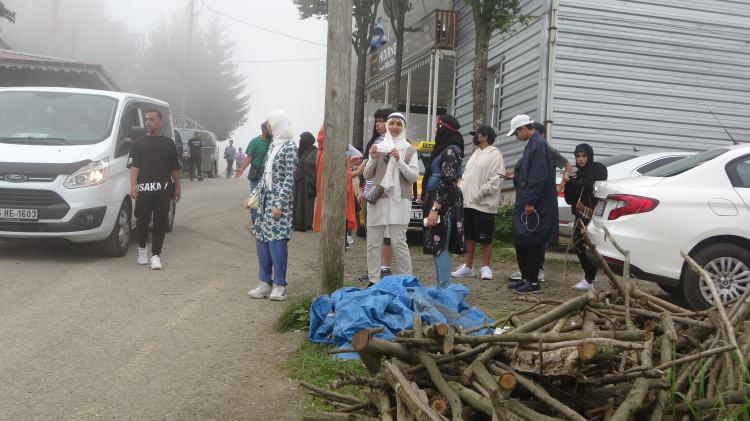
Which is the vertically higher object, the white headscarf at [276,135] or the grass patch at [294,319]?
the white headscarf at [276,135]

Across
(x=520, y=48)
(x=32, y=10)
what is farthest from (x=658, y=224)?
(x=32, y=10)

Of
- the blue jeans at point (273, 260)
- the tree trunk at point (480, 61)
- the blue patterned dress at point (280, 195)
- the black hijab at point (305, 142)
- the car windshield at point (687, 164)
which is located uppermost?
the tree trunk at point (480, 61)

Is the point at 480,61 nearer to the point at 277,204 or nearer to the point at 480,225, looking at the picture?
the point at 480,225

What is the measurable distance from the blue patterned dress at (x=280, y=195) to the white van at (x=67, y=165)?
2.90 metres

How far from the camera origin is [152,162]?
9523 millimetres

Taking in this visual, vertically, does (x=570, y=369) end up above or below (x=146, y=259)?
above

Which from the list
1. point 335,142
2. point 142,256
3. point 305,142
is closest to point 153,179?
point 142,256

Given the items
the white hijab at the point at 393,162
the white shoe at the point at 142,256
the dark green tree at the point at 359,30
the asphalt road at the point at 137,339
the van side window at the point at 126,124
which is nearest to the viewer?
the asphalt road at the point at 137,339

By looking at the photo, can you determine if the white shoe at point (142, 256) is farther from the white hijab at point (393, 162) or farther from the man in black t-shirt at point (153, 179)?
the white hijab at point (393, 162)

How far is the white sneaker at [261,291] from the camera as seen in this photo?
26.2 feet

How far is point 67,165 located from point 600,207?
244 inches

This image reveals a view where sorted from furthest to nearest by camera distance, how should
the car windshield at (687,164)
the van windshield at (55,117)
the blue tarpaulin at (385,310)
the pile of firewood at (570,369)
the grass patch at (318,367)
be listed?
the van windshield at (55,117) → the car windshield at (687,164) → the blue tarpaulin at (385,310) → the grass patch at (318,367) → the pile of firewood at (570,369)

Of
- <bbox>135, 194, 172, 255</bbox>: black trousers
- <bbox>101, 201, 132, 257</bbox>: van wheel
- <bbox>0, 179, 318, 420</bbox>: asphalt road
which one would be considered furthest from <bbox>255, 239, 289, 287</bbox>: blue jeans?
<bbox>101, 201, 132, 257</bbox>: van wheel

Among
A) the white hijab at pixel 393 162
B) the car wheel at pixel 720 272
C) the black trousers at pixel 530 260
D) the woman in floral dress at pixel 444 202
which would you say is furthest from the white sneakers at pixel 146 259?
the car wheel at pixel 720 272
